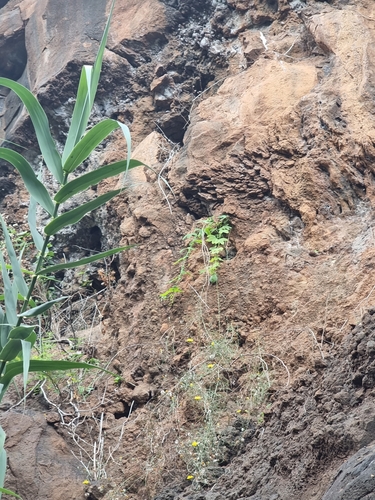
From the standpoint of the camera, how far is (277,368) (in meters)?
4.36

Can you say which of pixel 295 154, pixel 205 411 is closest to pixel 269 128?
pixel 295 154

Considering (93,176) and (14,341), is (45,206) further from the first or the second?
(14,341)

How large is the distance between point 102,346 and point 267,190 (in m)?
1.86

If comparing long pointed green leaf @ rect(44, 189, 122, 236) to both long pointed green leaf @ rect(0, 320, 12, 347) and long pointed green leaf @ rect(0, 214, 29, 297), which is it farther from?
long pointed green leaf @ rect(0, 320, 12, 347)

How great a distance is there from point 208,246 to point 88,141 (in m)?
2.84

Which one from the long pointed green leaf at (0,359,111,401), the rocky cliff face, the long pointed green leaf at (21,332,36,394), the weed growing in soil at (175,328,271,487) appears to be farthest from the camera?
the weed growing in soil at (175,328,271,487)

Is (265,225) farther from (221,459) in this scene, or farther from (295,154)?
(221,459)

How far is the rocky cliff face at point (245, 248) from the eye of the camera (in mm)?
3559

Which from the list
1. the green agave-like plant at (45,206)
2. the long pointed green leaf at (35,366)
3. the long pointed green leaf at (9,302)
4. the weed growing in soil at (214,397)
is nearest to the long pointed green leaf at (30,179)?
the green agave-like plant at (45,206)

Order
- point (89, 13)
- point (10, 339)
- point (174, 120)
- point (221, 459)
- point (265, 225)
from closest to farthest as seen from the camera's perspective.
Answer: point (10, 339), point (221, 459), point (265, 225), point (174, 120), point (89, 13)

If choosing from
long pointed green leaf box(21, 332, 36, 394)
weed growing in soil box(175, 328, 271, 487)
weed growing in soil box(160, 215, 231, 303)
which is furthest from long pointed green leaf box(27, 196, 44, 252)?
weed growing in soil box(160, 215, 231, 303)

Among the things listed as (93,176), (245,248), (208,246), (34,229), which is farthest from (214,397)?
(93,176)

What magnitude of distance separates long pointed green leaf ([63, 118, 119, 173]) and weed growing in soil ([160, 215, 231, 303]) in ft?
8.47

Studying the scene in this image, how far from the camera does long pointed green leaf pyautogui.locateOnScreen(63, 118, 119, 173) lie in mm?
2535
